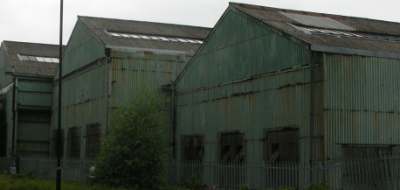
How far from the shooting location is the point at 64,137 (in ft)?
166

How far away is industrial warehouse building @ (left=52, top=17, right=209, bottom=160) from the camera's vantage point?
4106cm

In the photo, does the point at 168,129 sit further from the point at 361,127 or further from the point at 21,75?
the point at 21,75

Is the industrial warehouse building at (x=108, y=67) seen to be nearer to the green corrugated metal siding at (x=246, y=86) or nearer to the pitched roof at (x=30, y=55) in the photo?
the green corrugated metal siding at (x=246, y=86)

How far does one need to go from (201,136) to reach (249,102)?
201 inches

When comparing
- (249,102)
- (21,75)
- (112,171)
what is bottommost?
(112,171)

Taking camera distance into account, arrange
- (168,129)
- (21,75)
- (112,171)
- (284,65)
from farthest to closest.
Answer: (21,75) → (168,129) → (112,171) → (284,65)

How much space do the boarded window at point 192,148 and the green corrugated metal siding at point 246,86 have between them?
421mm

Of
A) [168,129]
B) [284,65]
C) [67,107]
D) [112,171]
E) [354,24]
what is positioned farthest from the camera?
[67,107]

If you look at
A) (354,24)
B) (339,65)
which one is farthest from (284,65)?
(354,24)

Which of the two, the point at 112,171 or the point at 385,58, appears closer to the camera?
the point at 385,58

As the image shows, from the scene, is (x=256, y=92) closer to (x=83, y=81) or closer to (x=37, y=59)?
(x=83, y=81)

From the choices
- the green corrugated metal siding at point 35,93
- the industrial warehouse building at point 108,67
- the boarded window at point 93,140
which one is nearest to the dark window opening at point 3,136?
the green corrugated metal siding at point 35,93

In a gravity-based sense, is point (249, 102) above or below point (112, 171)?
above

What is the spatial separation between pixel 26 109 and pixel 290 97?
30431 millimetres
